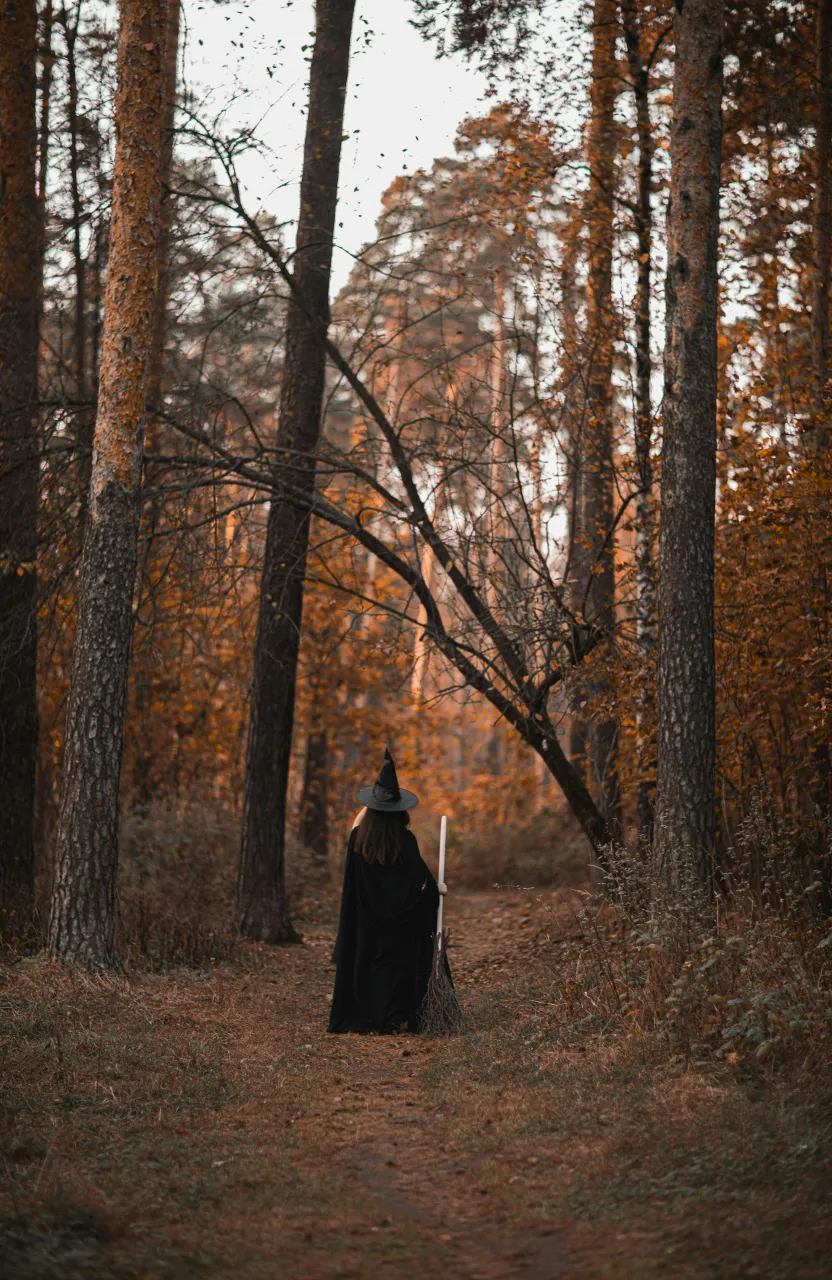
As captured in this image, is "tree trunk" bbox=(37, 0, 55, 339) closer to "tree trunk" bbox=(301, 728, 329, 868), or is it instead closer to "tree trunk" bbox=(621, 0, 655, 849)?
"tree trunk" bbox=(621, 0, 655, 849)

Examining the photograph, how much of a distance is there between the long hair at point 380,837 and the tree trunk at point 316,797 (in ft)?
33.0

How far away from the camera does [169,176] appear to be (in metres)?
11.4

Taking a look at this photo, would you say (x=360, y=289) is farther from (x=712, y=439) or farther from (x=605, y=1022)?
(x=605, y=1022)

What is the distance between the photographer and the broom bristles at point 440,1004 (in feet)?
26.5

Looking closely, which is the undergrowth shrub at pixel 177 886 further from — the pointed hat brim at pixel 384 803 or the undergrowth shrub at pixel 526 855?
the undergrowth shrub at pixel 526 855

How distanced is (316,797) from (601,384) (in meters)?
9.61

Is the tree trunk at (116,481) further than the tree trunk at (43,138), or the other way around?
the tree trunk at (43,138)

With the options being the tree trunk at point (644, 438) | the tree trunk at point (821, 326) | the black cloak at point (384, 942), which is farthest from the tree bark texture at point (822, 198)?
the black cloak at point (384, 942)

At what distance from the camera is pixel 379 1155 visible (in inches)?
213

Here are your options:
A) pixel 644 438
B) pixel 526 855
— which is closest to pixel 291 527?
pixel 644 438

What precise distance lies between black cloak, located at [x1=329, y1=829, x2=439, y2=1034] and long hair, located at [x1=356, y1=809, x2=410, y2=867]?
60 millimetres

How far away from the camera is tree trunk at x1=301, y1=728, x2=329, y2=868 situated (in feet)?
61.8

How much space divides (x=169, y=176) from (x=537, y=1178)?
32.0 feet

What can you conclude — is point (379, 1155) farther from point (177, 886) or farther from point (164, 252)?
point (164, 252)
